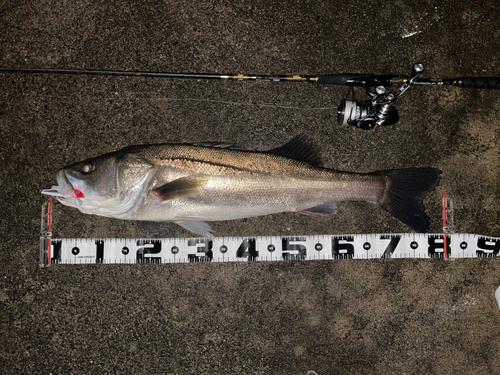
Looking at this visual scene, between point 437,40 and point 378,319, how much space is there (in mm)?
2736

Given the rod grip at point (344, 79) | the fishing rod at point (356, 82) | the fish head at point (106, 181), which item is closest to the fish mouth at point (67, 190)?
the fish head at point (106, 181)

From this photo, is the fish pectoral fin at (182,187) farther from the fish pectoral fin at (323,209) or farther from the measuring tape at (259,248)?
the fish pectoral fin at (323,209)

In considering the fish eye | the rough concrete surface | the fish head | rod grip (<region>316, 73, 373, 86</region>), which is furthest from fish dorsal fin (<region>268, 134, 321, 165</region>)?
the fish eye

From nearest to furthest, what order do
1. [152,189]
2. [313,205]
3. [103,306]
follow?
1. [152,189]
2. [313,205]
3. [103,306]

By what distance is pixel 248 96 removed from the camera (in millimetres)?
3281

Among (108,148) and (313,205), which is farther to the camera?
(108,148)

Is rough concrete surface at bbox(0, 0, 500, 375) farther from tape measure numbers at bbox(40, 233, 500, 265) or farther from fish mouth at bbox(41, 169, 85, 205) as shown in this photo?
fish mouth at bbox(41, 169, 85, 205)

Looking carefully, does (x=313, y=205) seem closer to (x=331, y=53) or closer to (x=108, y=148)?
(x=331, y=53)

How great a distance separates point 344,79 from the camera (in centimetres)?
299

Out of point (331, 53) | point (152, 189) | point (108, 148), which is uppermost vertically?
point (331, 53)

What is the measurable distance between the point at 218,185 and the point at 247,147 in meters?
0.64

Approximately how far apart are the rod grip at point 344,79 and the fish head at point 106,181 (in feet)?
5.46

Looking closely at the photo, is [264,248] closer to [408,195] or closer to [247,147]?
[247,147]

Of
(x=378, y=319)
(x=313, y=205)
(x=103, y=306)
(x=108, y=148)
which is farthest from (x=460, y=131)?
(x=103, y=306)
